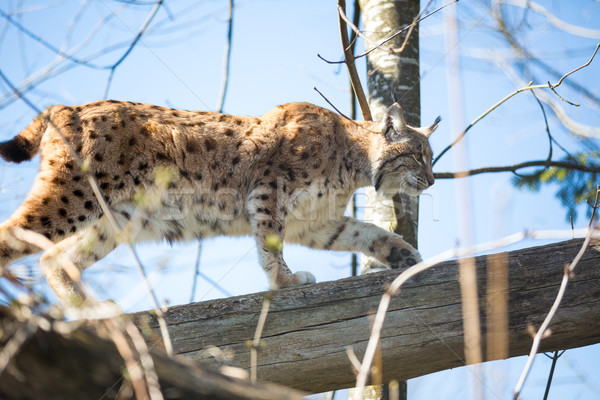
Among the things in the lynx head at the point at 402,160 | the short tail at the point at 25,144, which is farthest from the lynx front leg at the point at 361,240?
the short tail at the point at 25,144

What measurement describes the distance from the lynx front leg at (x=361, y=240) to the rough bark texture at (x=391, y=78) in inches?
7.2

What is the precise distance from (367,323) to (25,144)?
299 cm

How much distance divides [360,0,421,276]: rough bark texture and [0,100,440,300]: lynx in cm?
16

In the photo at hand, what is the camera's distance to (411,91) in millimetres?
5539

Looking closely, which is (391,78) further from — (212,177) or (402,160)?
(212,177)

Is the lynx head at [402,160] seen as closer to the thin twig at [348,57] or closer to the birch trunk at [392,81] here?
the birch trunk at [392,81]

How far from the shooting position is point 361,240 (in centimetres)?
526

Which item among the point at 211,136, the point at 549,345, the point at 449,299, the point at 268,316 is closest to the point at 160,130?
the point at 211,136

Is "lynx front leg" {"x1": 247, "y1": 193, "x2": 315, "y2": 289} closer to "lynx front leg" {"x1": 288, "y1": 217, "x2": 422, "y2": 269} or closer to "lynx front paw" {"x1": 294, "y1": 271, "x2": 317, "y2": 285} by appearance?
"lynx front paw" {"x1": 294, "y1": 271, "x2": 317, "y2": 285}

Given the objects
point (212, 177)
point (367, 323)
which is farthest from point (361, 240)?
point (367, 323)

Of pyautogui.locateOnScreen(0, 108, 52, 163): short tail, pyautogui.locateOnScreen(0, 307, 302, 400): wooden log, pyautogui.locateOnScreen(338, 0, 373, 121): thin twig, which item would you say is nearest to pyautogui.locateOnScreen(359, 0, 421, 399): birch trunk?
pyautogui.locateOnScreen(338, 0, 373, 121): thin twig

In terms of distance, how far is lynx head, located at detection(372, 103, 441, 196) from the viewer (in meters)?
5.52

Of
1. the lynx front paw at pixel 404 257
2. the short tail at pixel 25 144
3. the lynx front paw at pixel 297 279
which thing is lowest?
the lynx front paw at pixel 297 279

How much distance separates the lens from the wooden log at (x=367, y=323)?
121 inches
